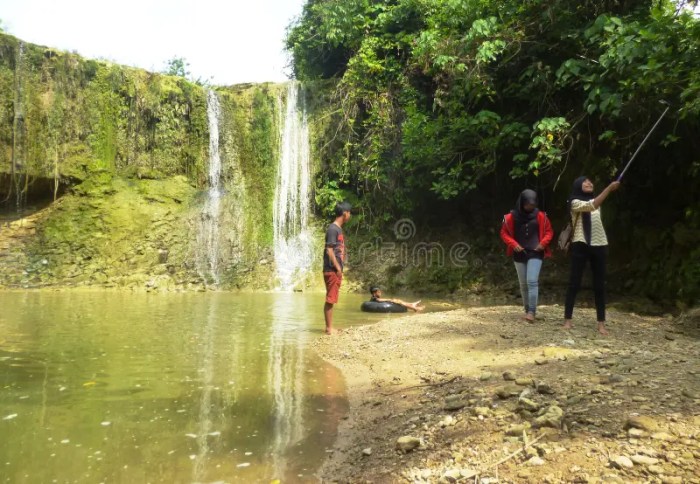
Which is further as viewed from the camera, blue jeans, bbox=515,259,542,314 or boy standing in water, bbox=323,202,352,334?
boy standing in water, bbox=323,202,352,334

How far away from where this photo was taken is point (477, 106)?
506 inches

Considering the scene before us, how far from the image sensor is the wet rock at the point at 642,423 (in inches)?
86.8

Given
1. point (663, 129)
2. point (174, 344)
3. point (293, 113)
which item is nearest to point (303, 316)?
point (174, 344)

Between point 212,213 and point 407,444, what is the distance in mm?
15633

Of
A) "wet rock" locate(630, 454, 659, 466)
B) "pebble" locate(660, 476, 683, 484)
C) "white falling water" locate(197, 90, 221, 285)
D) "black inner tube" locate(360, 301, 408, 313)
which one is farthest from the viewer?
"white falling water" locate(197, 90, 221, 285)

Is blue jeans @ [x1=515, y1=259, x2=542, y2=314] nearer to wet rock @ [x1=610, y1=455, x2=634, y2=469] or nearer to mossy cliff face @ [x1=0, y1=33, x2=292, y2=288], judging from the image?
wet rock @ [x1=610, y1=455, x2=634, y2=469]

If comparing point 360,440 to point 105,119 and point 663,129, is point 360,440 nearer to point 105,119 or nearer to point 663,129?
point 663,129

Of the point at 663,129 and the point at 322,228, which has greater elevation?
the point at 663,129

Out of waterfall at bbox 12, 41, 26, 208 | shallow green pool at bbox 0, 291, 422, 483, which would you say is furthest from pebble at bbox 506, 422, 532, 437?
waterfall at bbox 12, 41, 26, 208

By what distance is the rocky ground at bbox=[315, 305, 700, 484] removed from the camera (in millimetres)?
2057

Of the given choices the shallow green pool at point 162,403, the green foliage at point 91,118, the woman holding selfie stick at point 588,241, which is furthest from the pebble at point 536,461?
the green foliage at point 91,118

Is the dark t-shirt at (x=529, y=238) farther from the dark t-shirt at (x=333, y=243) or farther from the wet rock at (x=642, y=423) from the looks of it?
the wet rock at (x=642, y=423)

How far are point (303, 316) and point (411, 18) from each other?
1190 cm

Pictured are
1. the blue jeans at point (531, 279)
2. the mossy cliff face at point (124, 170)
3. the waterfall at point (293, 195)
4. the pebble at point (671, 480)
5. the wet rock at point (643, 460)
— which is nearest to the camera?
the pebble at point (671, 480)
